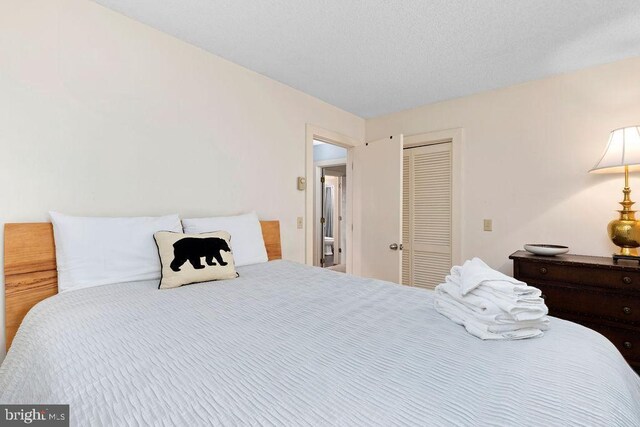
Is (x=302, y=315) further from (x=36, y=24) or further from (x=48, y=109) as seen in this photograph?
(x=36, y=24)

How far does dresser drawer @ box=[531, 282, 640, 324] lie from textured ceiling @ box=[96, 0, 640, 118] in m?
1.74

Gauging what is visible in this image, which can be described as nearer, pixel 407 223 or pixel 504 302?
pixel 504 302

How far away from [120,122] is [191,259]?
0.99 meters

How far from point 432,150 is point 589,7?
172 cm

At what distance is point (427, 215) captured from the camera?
3.33 metres

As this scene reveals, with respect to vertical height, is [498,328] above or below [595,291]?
above

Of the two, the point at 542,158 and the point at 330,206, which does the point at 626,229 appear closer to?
the point at 542,158

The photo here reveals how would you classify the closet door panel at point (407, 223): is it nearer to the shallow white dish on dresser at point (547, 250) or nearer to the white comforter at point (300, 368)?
the shallow white dish on dresser at point (547, 250)

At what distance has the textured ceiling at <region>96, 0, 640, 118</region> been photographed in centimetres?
170

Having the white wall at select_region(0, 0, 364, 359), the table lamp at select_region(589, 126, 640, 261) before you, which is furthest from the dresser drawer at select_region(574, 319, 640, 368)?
the white wall at select_region(0, 0, 364, 359)

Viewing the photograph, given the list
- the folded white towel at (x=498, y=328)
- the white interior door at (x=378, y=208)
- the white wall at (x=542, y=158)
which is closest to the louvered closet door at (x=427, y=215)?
the white wall at (x=542, y=158)

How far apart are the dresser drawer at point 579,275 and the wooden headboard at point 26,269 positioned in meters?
3.11

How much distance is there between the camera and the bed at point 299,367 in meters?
0.58

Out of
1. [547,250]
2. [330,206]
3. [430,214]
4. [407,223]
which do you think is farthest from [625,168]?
[330,206]
